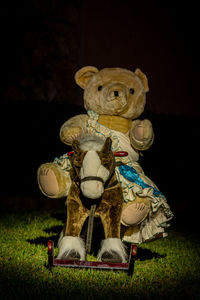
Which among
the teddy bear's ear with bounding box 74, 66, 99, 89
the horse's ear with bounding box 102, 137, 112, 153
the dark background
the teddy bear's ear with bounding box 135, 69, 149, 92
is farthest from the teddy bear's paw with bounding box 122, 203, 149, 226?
the dark background

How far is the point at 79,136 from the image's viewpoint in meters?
2.90

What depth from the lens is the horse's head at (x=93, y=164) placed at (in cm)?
252

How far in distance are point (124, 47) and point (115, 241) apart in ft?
12.1

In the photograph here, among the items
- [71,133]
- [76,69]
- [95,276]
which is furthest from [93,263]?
[76,69]

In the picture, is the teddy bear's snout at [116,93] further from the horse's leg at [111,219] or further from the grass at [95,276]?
the grass at [95,276]

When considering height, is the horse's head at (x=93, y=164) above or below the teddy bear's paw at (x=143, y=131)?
below

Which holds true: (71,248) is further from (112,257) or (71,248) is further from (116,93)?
(116,93)

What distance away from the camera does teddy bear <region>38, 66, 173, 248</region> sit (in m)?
2.82

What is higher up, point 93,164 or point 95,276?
point 93,164

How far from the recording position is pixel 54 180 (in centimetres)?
288

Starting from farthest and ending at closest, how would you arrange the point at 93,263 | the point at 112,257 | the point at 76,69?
1. the point at 76,69
2. the point at 112,257
3. the point at 93,263

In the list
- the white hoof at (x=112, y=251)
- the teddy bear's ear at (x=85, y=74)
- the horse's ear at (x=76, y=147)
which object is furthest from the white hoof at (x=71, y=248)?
the teddy bear's ear at (x=85, y=74)

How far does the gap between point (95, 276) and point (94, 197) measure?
0.47 meters

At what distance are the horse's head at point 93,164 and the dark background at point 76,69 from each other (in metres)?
2.87
